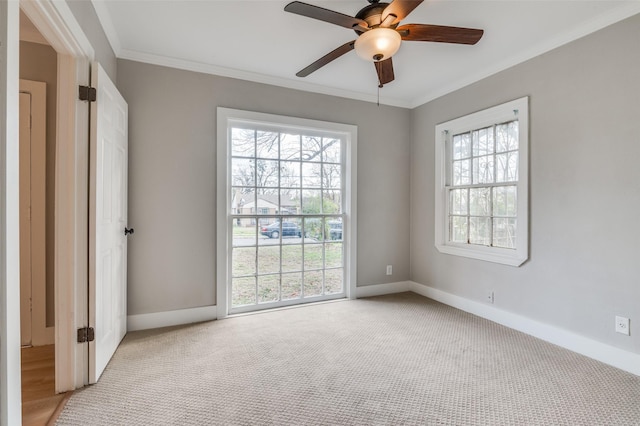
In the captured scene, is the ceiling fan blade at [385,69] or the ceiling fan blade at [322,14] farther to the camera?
the ceiling fan blade at [385,69]

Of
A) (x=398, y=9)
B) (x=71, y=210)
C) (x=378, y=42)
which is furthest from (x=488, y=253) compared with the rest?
(x=71, y=210)

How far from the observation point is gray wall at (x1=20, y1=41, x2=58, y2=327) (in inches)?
96.9

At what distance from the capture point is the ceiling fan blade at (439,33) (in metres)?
1.80

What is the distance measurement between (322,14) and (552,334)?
299 cm

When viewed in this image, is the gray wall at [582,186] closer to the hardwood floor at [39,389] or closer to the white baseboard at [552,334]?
the white baseboard at [552,334]

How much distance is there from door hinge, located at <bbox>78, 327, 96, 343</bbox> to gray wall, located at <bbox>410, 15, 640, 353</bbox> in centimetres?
334

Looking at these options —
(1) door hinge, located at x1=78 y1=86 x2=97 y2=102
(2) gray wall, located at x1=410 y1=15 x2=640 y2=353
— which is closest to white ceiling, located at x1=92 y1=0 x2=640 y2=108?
(2) gray wall, located at x1=410 y1=15 x2=640 y2=353

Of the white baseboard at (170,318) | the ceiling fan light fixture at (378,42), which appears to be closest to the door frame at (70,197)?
the white baseboard at (170,318)

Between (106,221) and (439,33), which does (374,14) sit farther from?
(106,221)

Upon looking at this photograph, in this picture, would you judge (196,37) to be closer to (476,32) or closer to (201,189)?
(201,189)

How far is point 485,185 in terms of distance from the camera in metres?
3.21

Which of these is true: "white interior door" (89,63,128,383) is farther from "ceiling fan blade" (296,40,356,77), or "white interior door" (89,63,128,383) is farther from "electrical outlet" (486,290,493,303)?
"electrical outlet" (486,290,493,303)

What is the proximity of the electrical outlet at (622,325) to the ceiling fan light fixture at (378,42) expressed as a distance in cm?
244

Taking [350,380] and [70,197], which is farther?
[350,380]
